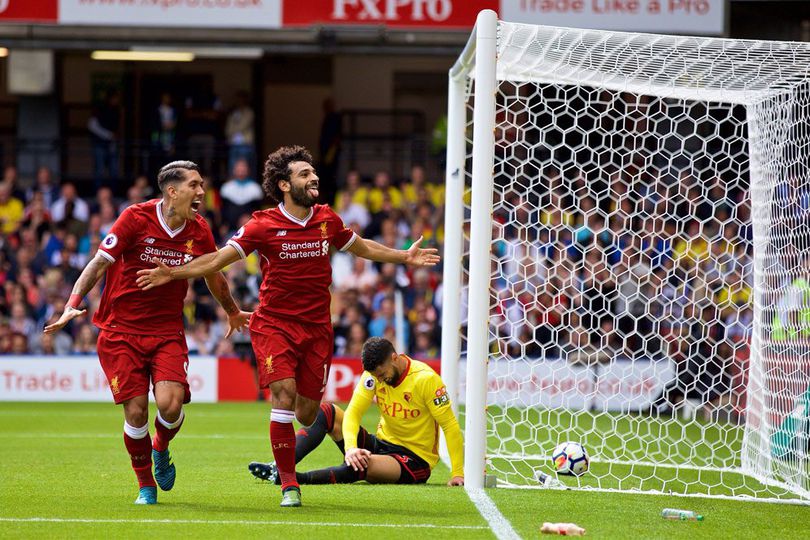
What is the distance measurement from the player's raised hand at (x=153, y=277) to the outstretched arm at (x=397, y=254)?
47.3 inches

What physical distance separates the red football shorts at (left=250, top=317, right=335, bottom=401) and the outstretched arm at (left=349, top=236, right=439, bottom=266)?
53 cm

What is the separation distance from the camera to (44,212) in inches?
Answer: 779

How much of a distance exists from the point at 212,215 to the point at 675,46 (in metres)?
12.7

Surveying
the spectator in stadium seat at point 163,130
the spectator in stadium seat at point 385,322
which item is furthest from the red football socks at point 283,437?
the spectator in stadium seat at point 163,130

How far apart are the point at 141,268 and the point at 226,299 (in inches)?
24.3

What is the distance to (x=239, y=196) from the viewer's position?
19859mm

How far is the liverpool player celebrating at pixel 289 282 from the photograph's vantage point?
7.14 m

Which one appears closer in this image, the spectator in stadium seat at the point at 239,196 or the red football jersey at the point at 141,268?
the red football jersey at the point at 141,268

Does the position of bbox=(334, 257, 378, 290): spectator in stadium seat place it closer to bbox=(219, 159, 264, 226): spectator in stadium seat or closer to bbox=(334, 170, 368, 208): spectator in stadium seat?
bbox=(334, 170, 368, 208): spectator in stadium seat

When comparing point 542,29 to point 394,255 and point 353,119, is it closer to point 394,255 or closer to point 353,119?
point 394,255

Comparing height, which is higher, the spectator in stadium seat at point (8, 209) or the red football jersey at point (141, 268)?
the spectator in stadium seat at point (8, 209)

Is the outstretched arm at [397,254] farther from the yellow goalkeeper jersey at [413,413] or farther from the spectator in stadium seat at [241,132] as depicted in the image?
the spectator in stadium seat at [241,132]

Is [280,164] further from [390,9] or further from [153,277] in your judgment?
[390,9]

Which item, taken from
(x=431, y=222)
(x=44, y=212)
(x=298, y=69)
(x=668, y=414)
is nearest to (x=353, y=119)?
(x=298, y=69)
